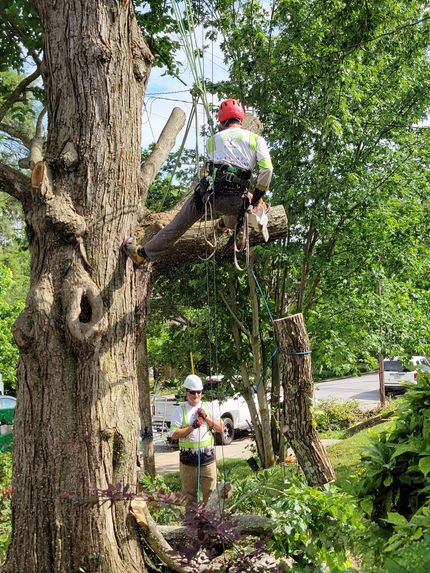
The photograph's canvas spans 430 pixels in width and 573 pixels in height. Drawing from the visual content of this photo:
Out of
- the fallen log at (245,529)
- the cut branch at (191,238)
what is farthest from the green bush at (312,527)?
the cut branch at (191,238)

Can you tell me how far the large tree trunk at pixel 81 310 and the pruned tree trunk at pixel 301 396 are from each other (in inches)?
55.5

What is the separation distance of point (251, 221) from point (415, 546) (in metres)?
3.18

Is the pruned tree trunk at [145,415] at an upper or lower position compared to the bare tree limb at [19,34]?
lower

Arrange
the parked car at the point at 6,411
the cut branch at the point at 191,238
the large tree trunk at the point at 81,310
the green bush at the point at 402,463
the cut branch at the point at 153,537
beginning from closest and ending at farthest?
the green bush at the point at 402,463 < the large tree trunk at the point at 81,310 < the cut branch at the point at 153,537 < the cut branch at the point at 191,238 < the parked car at the point at 6,411

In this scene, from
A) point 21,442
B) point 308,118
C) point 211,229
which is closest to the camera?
point 21,442

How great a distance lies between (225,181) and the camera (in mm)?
4570

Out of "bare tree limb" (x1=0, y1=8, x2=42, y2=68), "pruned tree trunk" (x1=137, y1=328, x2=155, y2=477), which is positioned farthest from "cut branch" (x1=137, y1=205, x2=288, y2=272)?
"pruned tree trunk" (x1=137, y1=328, x2=155, y2=477)

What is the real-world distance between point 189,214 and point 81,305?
3.69ft

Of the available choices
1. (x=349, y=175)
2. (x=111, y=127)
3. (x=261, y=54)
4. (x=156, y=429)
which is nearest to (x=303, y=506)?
(x=111, y=127)

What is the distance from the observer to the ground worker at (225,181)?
4.54m

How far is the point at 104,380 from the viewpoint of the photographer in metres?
4.35

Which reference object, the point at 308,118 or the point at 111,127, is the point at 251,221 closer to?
the point at 111,127

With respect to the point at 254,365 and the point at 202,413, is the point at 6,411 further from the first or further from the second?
the point at 202,413

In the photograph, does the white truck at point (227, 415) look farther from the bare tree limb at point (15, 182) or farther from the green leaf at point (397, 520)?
the green leaf at point (397, 520)
